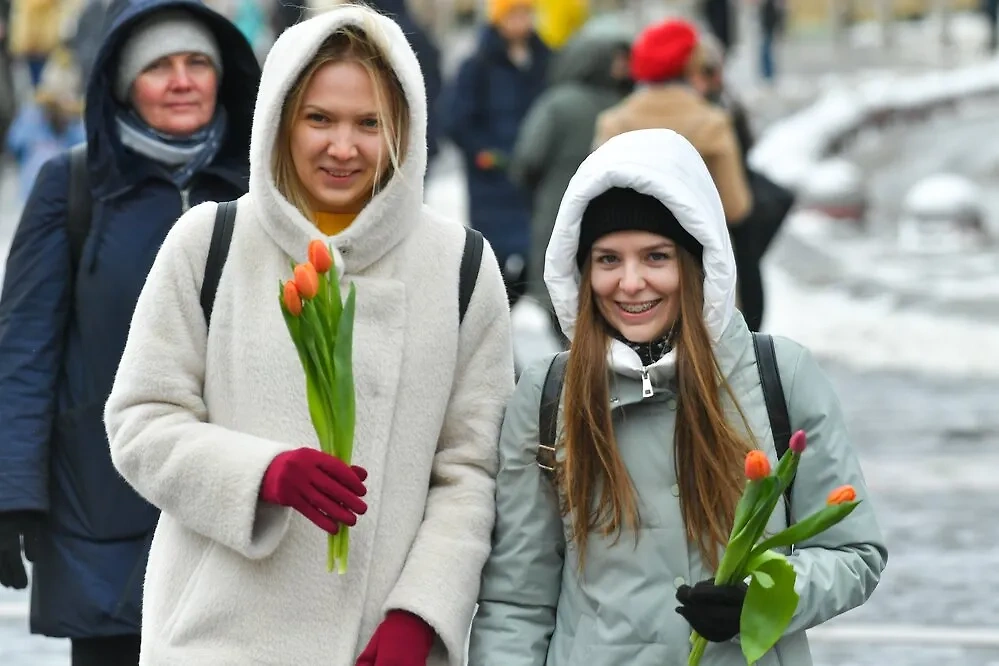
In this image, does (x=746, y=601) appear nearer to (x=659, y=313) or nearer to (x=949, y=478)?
(x=659, y=313)

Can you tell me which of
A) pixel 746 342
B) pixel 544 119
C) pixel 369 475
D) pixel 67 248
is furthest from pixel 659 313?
pixel 544 119

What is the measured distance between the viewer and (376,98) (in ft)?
12.2

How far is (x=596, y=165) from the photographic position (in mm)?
3688

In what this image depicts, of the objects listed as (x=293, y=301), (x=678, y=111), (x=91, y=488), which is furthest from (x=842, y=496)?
(x=678, y=111)

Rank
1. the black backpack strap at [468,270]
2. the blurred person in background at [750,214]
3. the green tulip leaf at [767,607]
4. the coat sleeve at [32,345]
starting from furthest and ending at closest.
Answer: the blurred person in background at [750,214], the coat sleeve at [32,345], the black backpack strap at [468,270], the green tulip leaf at [767,607]

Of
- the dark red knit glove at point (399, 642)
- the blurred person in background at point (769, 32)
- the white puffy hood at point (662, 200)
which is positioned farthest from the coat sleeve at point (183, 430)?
the blurred person in background at point (769, 32)

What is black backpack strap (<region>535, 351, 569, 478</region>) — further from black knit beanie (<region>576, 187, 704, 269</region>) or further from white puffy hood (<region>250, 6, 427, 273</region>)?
white puffy hood (<region>250, 6, 427, 273</region>)

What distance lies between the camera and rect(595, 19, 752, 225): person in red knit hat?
8.09 meters

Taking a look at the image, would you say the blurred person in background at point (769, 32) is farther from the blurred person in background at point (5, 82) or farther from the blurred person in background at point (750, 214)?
the blurred person in background at point (750, 214)

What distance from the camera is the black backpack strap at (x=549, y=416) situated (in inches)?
144

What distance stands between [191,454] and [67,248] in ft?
3.59

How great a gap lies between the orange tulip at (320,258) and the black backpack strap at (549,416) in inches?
17.4

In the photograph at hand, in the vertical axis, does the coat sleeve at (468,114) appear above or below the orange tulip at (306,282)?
above

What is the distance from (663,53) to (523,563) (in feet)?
15.6
